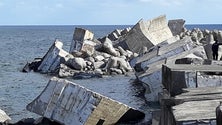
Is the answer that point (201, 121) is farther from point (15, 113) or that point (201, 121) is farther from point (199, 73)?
point (15, 113)

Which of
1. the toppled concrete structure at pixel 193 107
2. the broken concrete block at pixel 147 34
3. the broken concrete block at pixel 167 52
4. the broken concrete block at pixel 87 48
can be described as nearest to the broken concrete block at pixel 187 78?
the toppled concrete structure at pixel 193 107

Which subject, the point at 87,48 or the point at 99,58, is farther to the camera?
the point at 87,48

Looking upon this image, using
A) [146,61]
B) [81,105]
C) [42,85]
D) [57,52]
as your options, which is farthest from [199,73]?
[57,52]

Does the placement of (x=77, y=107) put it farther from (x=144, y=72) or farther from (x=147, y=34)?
(x=147, y=34)

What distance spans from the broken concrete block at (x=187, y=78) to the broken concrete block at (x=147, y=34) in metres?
22.9

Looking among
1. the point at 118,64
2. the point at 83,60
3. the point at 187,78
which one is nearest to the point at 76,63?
the point at 83,60

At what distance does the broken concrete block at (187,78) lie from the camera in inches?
199

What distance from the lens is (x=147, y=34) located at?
96.7 ft

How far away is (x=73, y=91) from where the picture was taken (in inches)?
433

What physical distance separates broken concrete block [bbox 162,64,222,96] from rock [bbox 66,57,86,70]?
19883 mm

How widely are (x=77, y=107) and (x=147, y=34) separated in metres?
19.1

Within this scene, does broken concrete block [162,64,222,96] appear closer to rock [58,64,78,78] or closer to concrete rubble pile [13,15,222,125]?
concrete rubble pile [13,15,222,125]

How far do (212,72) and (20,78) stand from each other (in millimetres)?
20271

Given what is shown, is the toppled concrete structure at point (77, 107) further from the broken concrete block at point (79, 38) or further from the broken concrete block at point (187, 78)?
the broken concrete block at point (79, 38)
